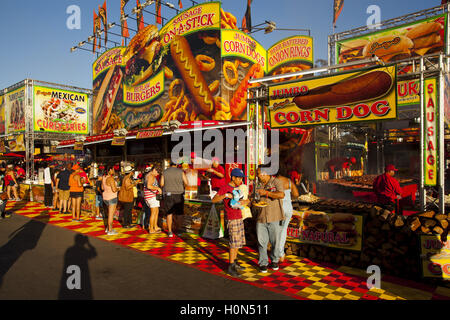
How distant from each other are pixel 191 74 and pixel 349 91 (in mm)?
10537

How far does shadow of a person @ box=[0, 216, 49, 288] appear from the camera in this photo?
6344mm

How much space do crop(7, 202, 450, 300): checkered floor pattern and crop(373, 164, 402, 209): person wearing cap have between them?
261 cm

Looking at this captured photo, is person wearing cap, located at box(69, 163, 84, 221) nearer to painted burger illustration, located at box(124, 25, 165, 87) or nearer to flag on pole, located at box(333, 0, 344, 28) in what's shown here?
painted burger illustration, located at box(124, 25, 165, 87)

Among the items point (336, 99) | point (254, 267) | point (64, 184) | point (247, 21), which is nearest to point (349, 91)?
point (336, 99)

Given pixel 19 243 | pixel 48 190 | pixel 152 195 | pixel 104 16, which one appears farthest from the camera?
pixel 104 16

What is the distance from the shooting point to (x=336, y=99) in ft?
24.3

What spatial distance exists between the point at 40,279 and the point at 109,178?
3.86 meters

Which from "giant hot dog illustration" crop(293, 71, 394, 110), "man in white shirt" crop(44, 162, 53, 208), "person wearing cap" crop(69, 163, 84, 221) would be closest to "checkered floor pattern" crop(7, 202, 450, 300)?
"person wearing cap" crop(69, 163, 84, 221)

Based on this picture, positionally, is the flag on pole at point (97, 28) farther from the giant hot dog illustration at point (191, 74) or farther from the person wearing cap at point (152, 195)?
the person wearing cap at point (152, 195)

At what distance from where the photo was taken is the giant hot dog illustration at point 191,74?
15.8 meters

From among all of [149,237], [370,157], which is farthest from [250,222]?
[370,157]

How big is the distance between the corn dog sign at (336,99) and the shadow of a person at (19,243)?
Answer: 21.2 feet

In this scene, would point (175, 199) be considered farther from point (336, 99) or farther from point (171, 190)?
point (336, 99)

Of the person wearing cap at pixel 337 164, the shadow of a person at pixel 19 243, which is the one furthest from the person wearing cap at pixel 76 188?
the person wearing cap at pixel 337 164
